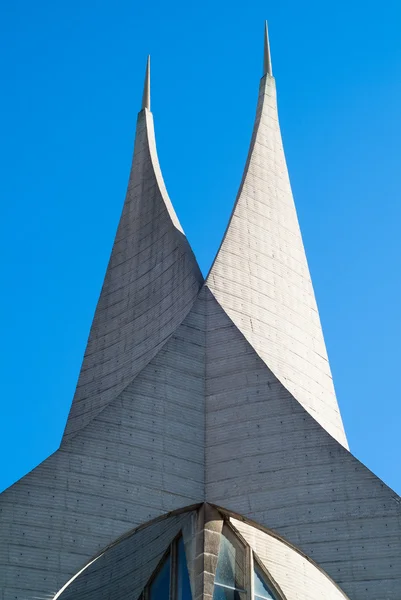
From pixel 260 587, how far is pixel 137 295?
275 inches

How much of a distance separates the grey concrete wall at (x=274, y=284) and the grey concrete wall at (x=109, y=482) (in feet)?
8.43

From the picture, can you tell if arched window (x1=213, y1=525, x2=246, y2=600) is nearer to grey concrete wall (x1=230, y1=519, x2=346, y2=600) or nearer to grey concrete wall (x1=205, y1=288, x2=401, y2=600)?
grey concrete wall (x1=230, y1=519, x2=346, y2=600)

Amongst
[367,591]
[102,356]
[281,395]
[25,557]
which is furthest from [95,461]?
[102,356]

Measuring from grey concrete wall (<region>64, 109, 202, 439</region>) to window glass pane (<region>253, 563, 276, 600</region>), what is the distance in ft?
13.8

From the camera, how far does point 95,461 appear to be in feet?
50.9

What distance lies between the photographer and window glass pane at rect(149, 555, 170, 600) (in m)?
16.6

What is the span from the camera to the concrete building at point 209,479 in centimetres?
1452

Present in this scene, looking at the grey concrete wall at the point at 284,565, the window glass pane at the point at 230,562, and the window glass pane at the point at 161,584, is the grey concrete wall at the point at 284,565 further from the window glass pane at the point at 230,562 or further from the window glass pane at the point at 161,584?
the window glass pane at the point at 161,584

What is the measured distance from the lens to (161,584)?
16.8m

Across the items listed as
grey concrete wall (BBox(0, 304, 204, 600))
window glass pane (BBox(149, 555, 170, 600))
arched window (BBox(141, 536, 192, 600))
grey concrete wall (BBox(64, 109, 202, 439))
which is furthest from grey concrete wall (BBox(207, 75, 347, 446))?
window glass pane (BBox(149, 555, 170, 600))

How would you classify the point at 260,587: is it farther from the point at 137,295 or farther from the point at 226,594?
the point at 137,295

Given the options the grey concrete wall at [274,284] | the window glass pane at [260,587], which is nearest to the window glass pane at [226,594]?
the window glass pane at [260,587]

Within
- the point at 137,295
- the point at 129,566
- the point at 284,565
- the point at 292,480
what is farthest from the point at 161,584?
the point at 137,295

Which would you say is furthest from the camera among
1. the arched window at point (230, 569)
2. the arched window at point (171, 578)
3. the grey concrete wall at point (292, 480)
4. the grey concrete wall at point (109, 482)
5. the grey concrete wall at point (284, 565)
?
the grey concrete wall at point (284, 565)
